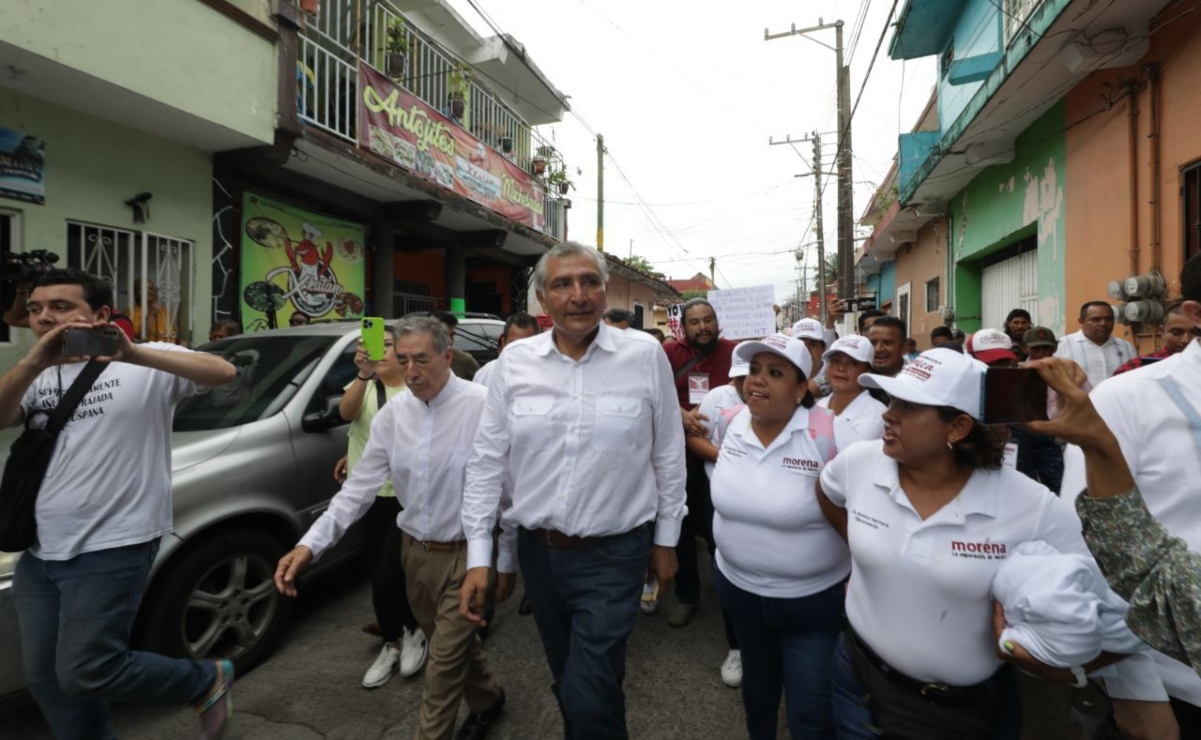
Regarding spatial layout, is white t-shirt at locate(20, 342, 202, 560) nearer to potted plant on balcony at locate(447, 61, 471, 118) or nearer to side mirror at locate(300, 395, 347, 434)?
side mirror at locate(300, 395, 347, 434)

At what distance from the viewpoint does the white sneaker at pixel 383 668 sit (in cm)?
307

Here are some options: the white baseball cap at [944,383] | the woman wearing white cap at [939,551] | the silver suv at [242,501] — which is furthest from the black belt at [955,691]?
the silver suv at [242,501]

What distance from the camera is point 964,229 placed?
10641 mm

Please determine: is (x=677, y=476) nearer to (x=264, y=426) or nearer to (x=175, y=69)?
(x=264, y=426)

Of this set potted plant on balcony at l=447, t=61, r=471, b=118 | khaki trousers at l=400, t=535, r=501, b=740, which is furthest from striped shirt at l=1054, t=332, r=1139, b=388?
potted plant on balcony at l=447, t=61, r=471, b=118

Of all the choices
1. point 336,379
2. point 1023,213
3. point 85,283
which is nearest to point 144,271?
point 336,379

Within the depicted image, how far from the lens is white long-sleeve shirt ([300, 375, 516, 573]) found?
2.56 m

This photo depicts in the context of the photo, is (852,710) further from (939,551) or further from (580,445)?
(580,445)

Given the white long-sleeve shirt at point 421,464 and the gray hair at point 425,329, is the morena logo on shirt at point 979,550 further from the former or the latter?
the gray hair at point 425,329

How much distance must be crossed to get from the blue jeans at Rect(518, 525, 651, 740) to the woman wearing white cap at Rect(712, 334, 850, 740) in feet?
1.20

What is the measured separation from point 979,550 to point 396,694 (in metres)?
2.73

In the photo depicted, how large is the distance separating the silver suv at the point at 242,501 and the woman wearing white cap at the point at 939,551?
2.62 meters

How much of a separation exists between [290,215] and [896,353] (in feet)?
24.7

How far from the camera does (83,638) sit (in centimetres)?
212
